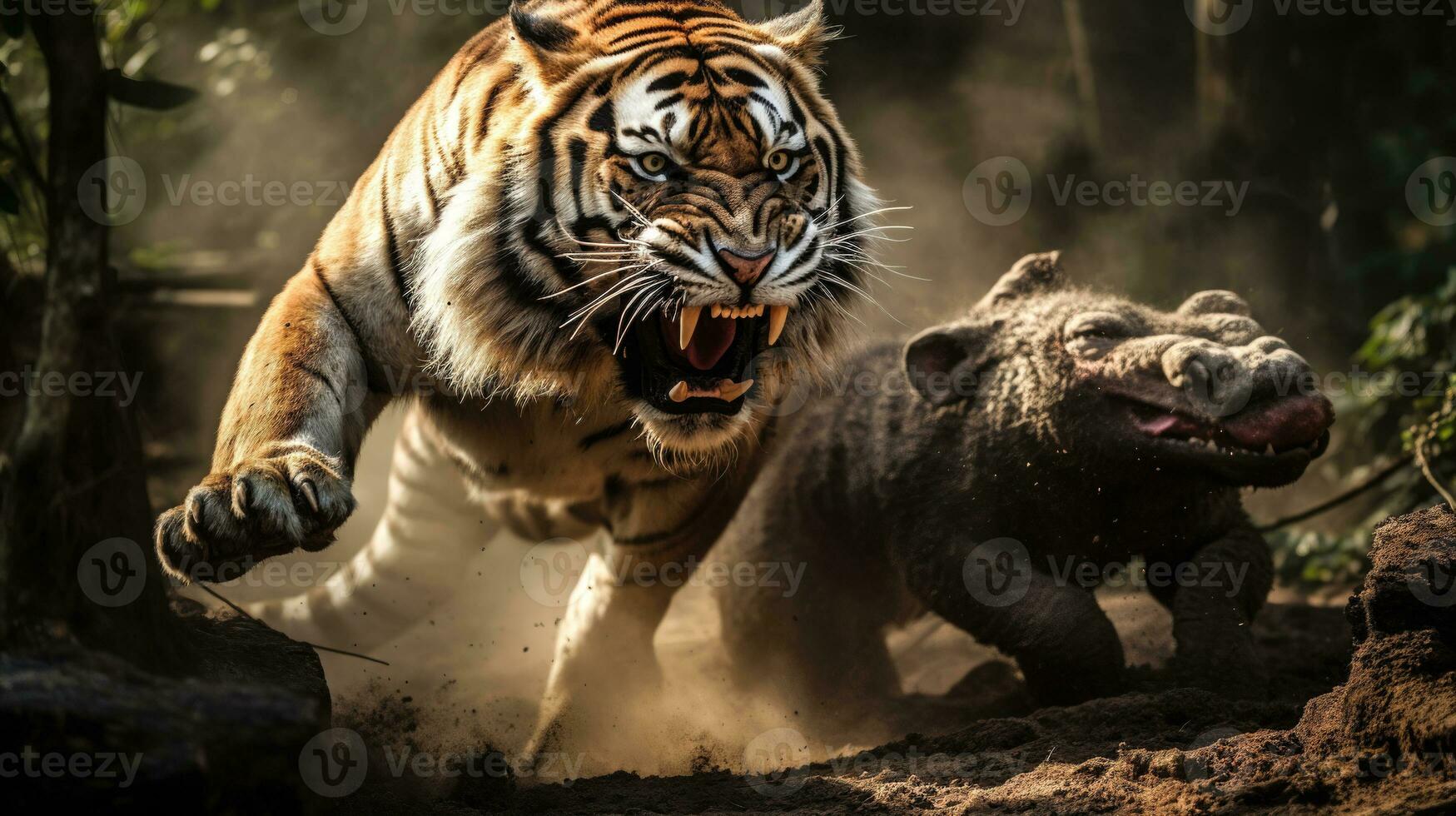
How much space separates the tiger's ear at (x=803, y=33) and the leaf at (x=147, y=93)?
5.74 ft

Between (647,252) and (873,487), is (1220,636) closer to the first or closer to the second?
(873,487)

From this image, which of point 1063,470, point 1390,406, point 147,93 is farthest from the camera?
point 1390,406

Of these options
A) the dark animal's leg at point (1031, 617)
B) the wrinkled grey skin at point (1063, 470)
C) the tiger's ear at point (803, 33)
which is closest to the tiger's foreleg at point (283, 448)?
the tiger's ear at point (803, 33)

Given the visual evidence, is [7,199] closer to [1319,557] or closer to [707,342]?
[707,342]

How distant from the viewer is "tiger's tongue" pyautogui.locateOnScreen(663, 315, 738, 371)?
3.20 m

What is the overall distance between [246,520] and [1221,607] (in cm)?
284

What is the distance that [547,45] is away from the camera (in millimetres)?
3186

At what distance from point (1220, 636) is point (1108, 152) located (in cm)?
406

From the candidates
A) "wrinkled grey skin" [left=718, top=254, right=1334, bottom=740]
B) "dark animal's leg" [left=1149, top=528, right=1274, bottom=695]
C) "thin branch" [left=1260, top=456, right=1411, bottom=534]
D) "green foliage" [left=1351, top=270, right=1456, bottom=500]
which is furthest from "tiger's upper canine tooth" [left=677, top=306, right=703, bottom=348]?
"green foliage" [left=1351, top=270, right=1456, bottom=500]

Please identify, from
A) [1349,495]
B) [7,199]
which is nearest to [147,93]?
[7,199]

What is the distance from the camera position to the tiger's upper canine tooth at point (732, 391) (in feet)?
10.4

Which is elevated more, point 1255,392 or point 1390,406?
point 1390,406

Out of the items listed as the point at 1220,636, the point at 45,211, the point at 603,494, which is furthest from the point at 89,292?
the point at 1220,636

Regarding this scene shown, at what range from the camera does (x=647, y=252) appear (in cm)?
290
